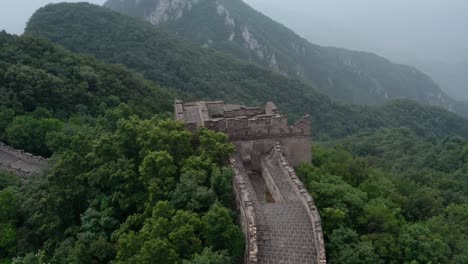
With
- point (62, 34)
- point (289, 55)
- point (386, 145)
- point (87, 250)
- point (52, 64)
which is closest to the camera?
point (87, 250)

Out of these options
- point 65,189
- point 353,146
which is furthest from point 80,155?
point 353,146

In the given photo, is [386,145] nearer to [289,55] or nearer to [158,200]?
[158,200]

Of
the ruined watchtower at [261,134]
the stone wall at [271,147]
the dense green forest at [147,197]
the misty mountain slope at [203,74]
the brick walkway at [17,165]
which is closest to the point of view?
the dense green forest at [147,197]

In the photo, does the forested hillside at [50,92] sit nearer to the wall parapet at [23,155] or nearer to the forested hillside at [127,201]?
the wall parapet at [23,155]

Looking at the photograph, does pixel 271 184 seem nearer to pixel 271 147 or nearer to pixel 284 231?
pixel 271 147

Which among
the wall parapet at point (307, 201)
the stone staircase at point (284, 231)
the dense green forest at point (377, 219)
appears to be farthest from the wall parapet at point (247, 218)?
the dense green forest at point (377, 219)

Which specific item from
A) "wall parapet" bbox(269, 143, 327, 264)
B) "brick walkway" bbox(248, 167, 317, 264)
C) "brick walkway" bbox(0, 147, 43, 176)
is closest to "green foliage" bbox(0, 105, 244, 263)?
"brick walkway" bbox(248, 167, 317, 264)
